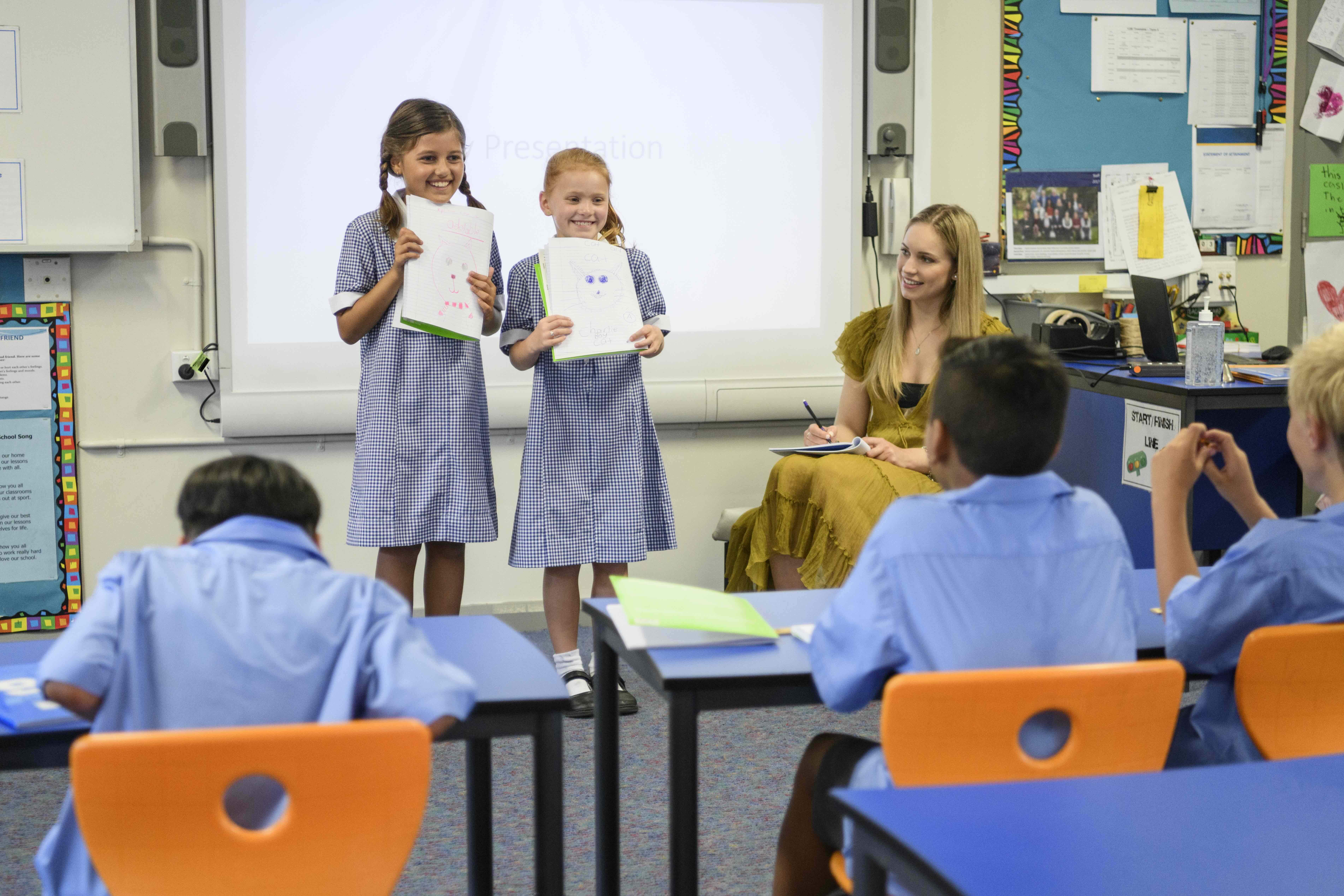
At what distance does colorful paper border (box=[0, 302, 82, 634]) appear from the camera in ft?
11.2

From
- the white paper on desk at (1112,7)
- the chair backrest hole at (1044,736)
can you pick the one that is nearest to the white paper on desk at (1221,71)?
the white paper on desk at (1112,7)

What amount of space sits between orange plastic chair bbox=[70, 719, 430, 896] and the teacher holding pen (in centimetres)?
196

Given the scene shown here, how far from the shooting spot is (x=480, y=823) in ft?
5.86

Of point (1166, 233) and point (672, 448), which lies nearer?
point (672, 448)

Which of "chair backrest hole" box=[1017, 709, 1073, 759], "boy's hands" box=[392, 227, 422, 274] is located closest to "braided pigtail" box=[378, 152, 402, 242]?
"boy's hands" box=[392, 227, 422, 274]

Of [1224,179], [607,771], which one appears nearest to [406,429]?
[607,771]

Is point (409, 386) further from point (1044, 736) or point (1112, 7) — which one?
point (1112, 7)

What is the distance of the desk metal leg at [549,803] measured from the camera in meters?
1.37

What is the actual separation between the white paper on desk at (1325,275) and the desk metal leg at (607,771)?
139 inches

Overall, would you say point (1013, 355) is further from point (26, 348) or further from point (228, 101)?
point (26, 348)

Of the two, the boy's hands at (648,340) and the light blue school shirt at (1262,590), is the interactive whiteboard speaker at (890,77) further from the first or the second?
the light blue school shirt at (1262,590)

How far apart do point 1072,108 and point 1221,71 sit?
585 millimetres

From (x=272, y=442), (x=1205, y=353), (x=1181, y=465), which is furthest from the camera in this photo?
(x=272, y=442)

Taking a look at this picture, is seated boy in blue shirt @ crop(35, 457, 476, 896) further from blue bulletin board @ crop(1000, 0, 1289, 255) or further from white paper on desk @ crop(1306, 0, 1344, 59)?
white paper on desk @ crop(1306, 0, 1344, 59)
